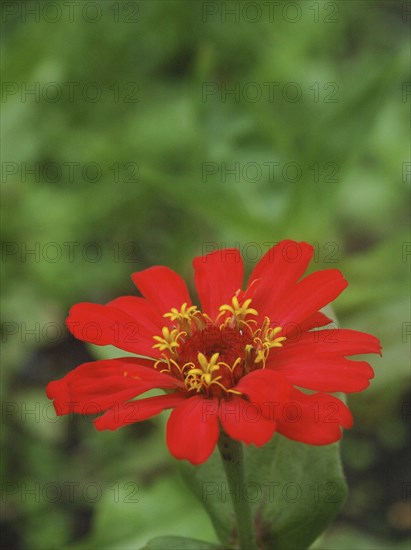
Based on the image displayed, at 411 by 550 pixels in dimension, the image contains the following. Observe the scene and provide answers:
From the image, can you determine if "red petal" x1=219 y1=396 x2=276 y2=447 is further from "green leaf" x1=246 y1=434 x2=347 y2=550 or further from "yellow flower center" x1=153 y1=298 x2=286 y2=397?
"green leaf" x1=246 y1=434 x2=347 y2=550

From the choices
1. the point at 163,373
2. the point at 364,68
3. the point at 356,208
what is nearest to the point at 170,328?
the point at 163,373

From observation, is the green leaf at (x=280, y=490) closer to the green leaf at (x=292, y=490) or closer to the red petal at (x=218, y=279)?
the green leaf at (x=292, y=490)

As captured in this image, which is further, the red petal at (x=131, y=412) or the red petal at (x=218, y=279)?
the red petal at (x=218, y=279)

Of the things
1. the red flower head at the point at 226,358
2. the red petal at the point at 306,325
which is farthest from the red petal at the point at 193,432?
the red petal at the point at 306,325

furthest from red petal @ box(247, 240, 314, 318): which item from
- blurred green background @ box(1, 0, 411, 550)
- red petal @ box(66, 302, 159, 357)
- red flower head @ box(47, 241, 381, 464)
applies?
blurred green background @ box(1, 0, 411, 550)

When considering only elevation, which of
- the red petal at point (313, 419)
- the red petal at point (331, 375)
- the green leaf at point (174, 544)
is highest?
the red petal at point (331, 375)

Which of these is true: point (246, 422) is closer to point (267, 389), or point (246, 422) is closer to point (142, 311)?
point (267, 389)
